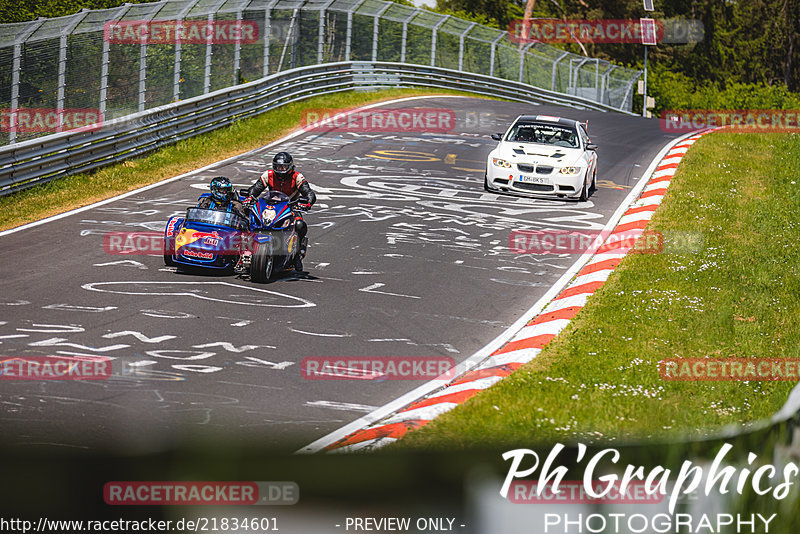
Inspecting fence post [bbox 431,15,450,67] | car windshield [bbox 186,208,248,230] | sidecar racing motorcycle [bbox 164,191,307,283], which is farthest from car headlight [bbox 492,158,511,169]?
fence post [bbox 431,15,450,67]

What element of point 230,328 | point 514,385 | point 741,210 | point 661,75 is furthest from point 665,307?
point 661,75

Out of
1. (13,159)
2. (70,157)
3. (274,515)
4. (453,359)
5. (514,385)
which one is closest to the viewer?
(274,515)

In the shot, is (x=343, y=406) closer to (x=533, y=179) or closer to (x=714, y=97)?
(x=533, y=179)

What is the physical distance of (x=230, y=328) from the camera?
32.8ft

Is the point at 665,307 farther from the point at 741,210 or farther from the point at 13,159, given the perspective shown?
the point at 13,159

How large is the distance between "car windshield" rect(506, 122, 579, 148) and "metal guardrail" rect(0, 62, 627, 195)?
7.94 m

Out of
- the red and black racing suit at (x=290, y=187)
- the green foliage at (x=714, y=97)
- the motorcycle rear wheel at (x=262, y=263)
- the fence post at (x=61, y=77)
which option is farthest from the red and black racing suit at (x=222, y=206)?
the green foliage at (x=714, y=97)

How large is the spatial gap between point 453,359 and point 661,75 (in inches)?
2614

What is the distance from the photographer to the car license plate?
18.5m

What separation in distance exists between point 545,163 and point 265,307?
356 inches

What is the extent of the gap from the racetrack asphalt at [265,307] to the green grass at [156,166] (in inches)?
29.7

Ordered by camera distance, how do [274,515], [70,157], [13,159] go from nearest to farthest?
[274,515], [13,159], [70,157]

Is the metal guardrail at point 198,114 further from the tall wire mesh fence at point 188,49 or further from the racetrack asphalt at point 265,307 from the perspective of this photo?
the racetrack asphalt at point 265,307

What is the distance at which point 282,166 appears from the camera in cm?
1273
